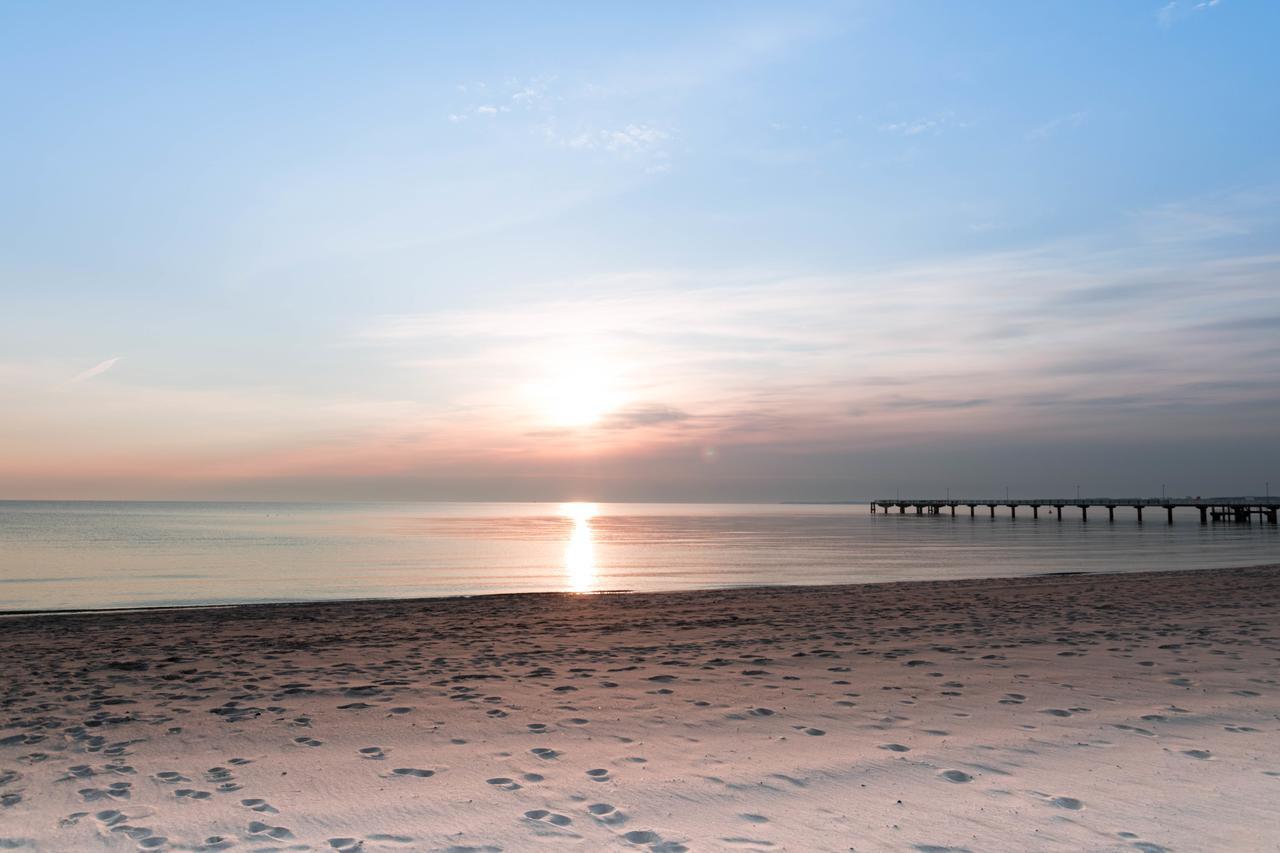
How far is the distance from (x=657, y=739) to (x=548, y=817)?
82.3 inches

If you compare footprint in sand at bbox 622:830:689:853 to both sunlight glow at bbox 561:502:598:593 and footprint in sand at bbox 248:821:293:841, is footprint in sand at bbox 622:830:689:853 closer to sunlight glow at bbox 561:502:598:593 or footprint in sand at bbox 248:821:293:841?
footprint in sand at bbox 248:821:293:841

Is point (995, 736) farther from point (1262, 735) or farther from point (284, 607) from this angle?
point (284, 607)

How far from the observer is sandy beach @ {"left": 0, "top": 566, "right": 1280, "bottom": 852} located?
5352mm

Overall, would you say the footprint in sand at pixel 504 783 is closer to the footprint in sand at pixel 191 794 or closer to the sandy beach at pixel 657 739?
the sandy beach at pixel 657 739

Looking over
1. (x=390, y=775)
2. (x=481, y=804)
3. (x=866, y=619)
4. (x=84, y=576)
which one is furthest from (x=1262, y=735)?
(x=84, y=576)

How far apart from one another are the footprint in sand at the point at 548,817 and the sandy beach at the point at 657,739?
0.09 ft

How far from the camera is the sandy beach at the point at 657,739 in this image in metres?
5.35

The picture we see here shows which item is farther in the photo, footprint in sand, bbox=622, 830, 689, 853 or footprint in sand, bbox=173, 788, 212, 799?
footprint in sand, bbox=173, 788, 212, 799

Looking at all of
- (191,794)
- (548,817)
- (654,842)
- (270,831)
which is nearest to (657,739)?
(548,817)

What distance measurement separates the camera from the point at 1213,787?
5902 millimetres

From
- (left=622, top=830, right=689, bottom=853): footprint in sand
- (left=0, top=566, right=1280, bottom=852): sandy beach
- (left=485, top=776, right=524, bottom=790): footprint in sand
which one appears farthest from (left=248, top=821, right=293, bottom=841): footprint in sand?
(left=622, top=830, right=689, bottom=853): footprint in sand

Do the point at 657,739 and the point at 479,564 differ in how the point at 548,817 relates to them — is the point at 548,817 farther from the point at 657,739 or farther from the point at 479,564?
the point at 479,564

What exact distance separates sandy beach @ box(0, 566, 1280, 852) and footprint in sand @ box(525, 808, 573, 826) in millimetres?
28

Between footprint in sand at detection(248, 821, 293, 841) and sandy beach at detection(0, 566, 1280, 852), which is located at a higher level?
footprint in sand at detection(248, 821, 293, 841)
